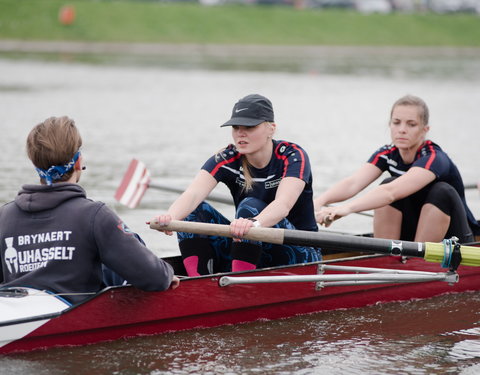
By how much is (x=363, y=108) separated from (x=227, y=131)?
528 centimetres

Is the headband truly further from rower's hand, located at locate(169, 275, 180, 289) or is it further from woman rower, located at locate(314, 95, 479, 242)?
woman rower, located at locate(314, 95, 479, 242)

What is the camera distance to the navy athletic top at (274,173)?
633 cm

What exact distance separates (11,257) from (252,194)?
1982 millimetres

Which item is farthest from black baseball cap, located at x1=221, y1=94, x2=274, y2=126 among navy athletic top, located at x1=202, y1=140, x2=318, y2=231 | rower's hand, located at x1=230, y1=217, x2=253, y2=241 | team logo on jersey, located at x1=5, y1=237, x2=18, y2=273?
team logo on jersey, located at x1=5, y1=237, x2=18, y2=273

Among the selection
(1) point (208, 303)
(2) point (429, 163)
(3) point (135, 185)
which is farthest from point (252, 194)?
(3) point (135, 185)

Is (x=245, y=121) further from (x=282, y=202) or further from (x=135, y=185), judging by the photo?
(x=135, y=185)

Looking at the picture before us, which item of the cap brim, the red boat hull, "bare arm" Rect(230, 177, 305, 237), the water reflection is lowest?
the water reflection

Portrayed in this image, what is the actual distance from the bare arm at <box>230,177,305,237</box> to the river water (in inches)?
33.0

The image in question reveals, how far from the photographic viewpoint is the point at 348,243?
6.00 m

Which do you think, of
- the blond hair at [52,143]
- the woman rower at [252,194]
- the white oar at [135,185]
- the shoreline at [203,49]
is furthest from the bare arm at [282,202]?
the shoreline at [203,49]

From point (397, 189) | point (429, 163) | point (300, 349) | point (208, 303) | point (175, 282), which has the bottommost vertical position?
point (300, 349)

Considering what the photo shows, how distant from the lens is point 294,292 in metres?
6.43

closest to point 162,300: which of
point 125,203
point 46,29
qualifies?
point 125,203

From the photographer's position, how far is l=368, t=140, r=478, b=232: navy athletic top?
23.0 feet
